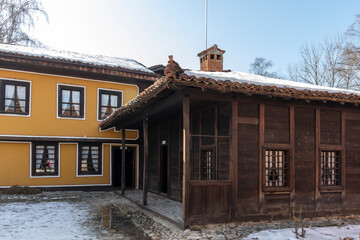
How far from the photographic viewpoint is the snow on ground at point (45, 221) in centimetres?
650

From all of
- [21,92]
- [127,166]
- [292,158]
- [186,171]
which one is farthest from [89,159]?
[292,158]

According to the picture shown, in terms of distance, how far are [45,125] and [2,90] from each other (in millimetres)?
2043

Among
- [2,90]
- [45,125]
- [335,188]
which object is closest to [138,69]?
[45,125]

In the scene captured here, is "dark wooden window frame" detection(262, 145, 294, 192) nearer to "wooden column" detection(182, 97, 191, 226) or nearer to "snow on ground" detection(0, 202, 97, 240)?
"wooden column" detection(182, 97, 191, 226)

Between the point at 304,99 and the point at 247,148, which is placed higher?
the point at 304,99

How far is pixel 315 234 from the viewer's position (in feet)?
20.7

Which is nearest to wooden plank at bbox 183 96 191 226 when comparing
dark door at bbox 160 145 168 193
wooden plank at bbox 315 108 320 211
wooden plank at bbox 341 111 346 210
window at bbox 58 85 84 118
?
wooden plank at bbox 315 108 320 211

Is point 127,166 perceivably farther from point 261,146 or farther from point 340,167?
point 340,167

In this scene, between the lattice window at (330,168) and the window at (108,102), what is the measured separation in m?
9.15

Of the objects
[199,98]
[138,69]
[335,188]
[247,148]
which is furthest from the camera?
[138,69]

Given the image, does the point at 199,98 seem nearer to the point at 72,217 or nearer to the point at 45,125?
the point at 72,217

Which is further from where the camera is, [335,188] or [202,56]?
[202,56]

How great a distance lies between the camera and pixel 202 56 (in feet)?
48.5

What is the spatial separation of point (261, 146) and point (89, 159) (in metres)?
8.74
